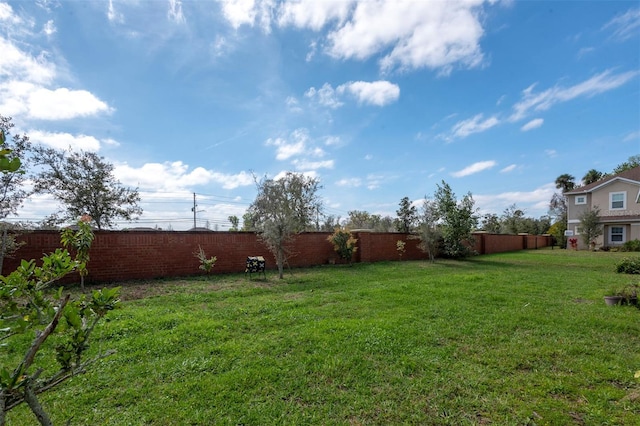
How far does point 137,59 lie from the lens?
7.05m

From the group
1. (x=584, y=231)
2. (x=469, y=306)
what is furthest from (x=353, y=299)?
(x=584, y=231)

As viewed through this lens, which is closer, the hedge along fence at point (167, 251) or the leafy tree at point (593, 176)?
the hedge along fence at point (167, 251)

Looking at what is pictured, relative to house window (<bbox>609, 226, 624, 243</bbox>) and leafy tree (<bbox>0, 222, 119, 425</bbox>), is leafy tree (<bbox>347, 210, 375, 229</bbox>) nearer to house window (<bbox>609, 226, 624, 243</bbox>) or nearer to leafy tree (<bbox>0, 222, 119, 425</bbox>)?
house window (<bbox>609, 226, 624, 243</bbox>)

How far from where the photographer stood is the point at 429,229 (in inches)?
640

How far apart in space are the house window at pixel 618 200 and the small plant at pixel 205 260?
3048 centimetres

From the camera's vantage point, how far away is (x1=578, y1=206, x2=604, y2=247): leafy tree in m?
23.4

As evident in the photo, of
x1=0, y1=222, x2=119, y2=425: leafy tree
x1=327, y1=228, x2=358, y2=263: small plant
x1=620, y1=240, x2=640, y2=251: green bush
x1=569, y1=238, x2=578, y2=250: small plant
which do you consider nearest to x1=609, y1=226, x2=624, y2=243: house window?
x1=569, y1=238, x2=578, y2=250: small plant

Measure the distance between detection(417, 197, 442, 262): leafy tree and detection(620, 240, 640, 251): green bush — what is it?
1599 centimetres

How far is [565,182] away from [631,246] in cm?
2223

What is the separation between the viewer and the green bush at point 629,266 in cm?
1151

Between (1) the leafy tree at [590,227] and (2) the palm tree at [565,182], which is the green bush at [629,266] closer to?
(1) the leafy tree at [590,227]

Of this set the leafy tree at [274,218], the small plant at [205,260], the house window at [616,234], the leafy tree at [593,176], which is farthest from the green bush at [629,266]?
the leafy tree at [593,176]

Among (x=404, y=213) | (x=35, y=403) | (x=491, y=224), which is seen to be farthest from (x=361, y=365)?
(x=491, y=224)

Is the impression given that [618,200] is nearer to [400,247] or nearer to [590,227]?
[590,227]
